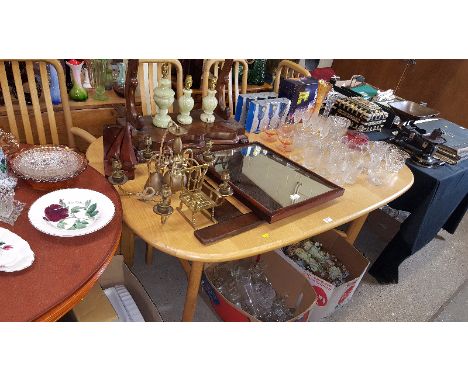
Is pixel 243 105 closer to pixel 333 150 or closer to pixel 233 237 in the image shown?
pixel 333 150

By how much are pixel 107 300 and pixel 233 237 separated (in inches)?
20.2

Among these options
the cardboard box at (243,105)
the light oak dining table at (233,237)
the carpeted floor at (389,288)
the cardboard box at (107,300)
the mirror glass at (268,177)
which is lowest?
the carpeted floor at (389,288)

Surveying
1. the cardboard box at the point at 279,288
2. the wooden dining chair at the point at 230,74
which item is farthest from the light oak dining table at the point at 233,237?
the wooden dining chair at the point at 230,74

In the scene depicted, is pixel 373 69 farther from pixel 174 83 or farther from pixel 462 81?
pixel 174 83

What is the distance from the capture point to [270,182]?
1.53m

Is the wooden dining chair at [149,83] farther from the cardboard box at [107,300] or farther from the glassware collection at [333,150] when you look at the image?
the cardboard box at [107,300]

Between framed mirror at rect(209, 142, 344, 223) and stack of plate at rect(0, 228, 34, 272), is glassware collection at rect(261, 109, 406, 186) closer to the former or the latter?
framed mirror at rect(209, 142, 344, 223)

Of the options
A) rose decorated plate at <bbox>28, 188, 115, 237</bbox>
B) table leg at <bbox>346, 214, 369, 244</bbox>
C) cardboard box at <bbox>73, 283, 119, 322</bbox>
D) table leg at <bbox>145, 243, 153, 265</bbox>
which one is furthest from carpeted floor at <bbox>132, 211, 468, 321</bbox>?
rose decorated plate at <bbox>28, 188, 115, 237</bbox>

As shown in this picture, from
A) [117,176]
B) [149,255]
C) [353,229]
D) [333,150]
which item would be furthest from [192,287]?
[353,229]

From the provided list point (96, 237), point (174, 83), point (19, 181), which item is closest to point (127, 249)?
point (19, 181)

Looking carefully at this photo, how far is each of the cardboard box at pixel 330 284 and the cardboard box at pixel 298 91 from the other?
739 millimetres

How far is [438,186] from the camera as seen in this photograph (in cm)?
192

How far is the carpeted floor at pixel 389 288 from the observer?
2018 mm

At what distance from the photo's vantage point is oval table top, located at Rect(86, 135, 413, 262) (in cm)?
118
